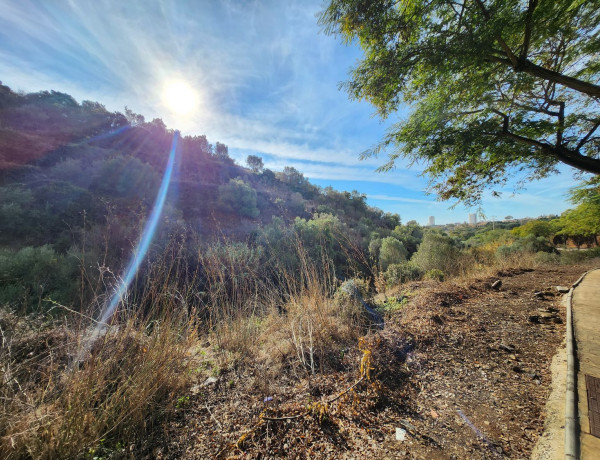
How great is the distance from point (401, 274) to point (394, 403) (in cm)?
597

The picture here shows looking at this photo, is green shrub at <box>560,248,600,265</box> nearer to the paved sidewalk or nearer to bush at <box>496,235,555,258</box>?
bush at <box>496,235,555,258</box>

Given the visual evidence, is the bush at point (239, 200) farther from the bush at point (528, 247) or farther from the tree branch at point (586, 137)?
the bush at point (528, 247)

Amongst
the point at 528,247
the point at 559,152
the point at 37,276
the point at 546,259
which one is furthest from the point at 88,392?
the point at 528,247

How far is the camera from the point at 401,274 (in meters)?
7.10

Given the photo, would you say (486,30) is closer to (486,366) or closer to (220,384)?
(486,366)

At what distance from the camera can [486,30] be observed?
2.78m

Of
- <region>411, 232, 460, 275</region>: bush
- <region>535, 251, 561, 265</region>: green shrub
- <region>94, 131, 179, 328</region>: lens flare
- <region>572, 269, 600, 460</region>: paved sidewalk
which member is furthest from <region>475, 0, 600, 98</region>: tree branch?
<region>535, 251, 561, 265</region>: green shrub

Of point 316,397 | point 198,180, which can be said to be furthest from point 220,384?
point 198,180

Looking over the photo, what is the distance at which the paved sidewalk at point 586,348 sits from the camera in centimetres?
129

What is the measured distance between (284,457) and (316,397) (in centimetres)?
55

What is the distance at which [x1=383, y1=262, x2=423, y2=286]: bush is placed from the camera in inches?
256

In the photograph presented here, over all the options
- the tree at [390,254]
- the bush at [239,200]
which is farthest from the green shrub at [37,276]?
the tree at [390,254]

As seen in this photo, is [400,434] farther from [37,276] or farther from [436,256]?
[436,256]

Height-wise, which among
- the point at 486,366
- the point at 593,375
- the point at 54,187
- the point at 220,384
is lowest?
the point at 220,384
